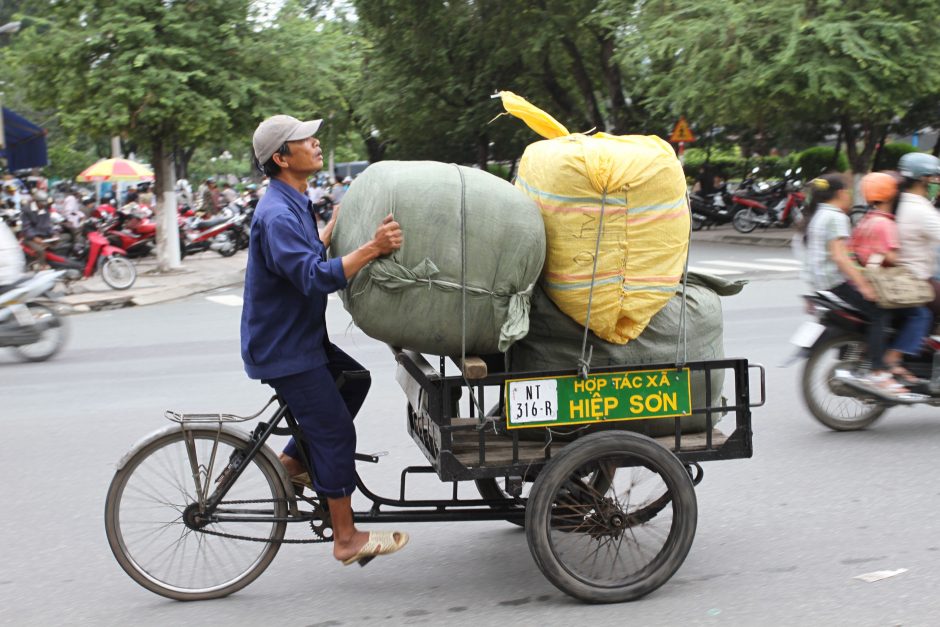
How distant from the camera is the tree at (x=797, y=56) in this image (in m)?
16.8

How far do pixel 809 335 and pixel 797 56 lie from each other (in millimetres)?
12182

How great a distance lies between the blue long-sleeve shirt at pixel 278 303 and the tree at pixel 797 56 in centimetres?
1467

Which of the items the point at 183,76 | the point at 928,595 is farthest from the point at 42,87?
the point at 928,595

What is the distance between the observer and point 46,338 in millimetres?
10031

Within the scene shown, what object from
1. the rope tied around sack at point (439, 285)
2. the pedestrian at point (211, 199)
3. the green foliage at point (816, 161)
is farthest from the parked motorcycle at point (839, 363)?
the pedestrian at point (211, 199)

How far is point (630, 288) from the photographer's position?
3732 mm

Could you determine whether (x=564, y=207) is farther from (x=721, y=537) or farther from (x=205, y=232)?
(x=205, y=232)

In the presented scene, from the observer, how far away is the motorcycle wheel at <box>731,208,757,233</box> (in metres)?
22.9

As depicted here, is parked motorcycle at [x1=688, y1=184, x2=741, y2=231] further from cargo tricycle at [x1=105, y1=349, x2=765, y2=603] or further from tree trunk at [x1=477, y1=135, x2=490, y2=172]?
cargo tricycle at [x1=105, y1=349, x2=765, y2=603]

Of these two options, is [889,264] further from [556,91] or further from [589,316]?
[556,91]

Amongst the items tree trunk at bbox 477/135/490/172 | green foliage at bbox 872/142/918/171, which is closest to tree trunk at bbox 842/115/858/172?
green foliage at bbox 872/142/918/171

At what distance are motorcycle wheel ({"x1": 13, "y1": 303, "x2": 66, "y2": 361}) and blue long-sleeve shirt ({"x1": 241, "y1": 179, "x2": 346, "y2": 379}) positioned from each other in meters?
7.00

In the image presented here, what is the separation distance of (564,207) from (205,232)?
17.1 metres

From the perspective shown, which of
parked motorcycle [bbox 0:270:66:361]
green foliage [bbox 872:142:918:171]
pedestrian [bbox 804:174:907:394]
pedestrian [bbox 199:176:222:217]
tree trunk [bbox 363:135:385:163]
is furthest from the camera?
tree trunk [bbox 363:135:385:163]
